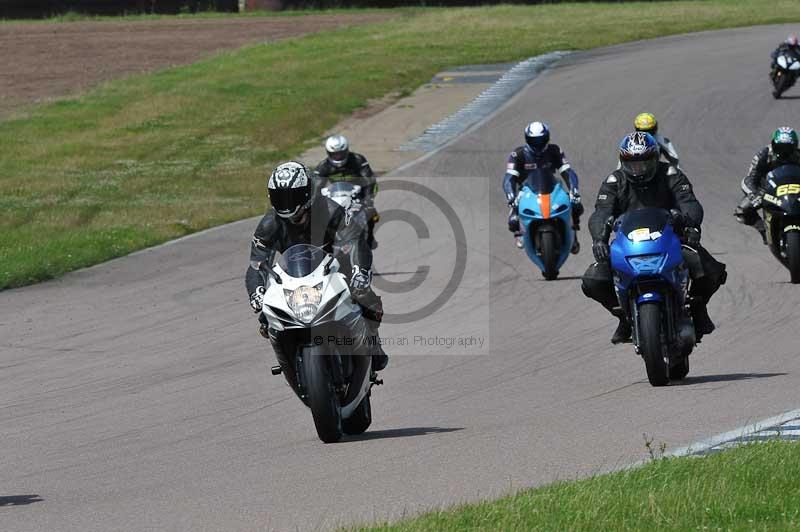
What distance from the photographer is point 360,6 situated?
55906 mm

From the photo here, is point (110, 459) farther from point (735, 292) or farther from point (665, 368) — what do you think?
point (735, 292)

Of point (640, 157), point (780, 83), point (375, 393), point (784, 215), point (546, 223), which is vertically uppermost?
point (640, 157)

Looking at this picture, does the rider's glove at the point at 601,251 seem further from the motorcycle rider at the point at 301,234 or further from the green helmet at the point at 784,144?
the green helmet at the point at 784,144

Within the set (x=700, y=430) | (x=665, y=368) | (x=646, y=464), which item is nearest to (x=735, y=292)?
(x=665, y=368)

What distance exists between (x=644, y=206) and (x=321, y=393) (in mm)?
3561

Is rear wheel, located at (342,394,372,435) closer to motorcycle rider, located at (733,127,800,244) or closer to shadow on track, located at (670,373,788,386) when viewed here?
shadow on track, located at (670,373,788,386)

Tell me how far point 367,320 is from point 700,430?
82.1 inches

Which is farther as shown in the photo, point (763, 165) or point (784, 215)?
point (763, 165)

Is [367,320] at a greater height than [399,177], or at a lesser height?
greater

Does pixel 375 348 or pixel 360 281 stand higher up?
pixel 360 281

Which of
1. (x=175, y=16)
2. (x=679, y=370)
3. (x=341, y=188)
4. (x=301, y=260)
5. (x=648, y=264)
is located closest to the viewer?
(x=301, y=260)

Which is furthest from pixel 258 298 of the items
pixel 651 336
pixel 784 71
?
pixel 784 71

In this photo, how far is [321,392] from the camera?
8.27m

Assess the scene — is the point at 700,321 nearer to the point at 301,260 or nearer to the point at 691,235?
the point at 691,235
